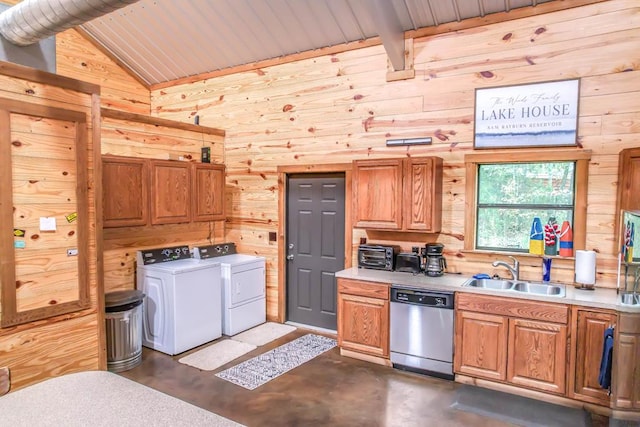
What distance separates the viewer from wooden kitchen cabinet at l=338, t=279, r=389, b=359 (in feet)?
13.4

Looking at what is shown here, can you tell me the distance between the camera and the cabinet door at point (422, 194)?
408 cm

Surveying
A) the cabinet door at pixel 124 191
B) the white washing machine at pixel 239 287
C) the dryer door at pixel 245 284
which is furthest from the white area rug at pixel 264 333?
the cabinet door at pixel 124 191

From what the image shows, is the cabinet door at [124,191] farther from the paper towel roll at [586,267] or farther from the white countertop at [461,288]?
the paper towel roll at [586,267]

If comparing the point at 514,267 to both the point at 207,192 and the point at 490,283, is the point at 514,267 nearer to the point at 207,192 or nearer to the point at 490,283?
the point at 490,283

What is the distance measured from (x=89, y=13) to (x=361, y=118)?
9.45ft

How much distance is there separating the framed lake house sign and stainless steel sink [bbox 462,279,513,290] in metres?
1.31

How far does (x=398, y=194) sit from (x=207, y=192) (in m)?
2.50

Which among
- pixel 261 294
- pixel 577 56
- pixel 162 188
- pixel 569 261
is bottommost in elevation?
pixel 261 294

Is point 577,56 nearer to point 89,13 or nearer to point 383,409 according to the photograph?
point 383,409

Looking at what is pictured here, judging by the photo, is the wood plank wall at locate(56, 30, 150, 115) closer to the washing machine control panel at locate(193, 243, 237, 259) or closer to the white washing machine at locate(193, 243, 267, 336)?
the washing machine control panel at locate(193, 243, 237, 259)

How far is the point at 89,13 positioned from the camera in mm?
2758

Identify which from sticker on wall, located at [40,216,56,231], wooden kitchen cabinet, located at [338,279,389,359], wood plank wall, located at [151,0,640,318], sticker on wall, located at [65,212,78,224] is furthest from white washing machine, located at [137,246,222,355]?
wooden kitchen cabinet, located at [338,279,389,359]

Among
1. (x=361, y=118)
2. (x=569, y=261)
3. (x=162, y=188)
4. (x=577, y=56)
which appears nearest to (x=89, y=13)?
(x=162, y=188)

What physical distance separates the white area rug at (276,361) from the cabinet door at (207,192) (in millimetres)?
1918
